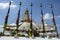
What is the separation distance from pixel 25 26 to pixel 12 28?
4101 mm

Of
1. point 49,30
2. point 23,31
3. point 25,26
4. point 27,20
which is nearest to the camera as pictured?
point 23,31

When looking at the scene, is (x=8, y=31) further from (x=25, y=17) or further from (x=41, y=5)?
(x=41, y=5)

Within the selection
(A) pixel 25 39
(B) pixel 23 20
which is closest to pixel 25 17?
(B) pixel 23 20

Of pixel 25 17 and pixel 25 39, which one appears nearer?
pixel 25 39

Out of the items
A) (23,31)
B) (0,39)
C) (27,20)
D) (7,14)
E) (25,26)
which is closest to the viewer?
(0,39)

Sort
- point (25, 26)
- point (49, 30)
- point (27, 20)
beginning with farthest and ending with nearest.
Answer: point (27, 20), point (49, 30), point (25, 26)

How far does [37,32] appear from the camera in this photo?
36.1 metres

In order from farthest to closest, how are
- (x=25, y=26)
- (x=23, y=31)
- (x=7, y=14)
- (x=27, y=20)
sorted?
(x=27, y=20)
(x=25, y=26)
(x=23, y=31)
(x=7, y=14)

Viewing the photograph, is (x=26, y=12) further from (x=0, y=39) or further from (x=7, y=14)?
(x=0, y=39)

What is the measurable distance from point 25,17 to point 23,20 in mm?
1061

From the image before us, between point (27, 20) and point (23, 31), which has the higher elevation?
point (27, 20)

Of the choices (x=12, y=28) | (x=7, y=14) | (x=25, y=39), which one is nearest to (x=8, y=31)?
(x=12, y=28)

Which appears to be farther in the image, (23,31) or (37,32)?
(37,32)

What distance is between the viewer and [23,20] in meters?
40.3
